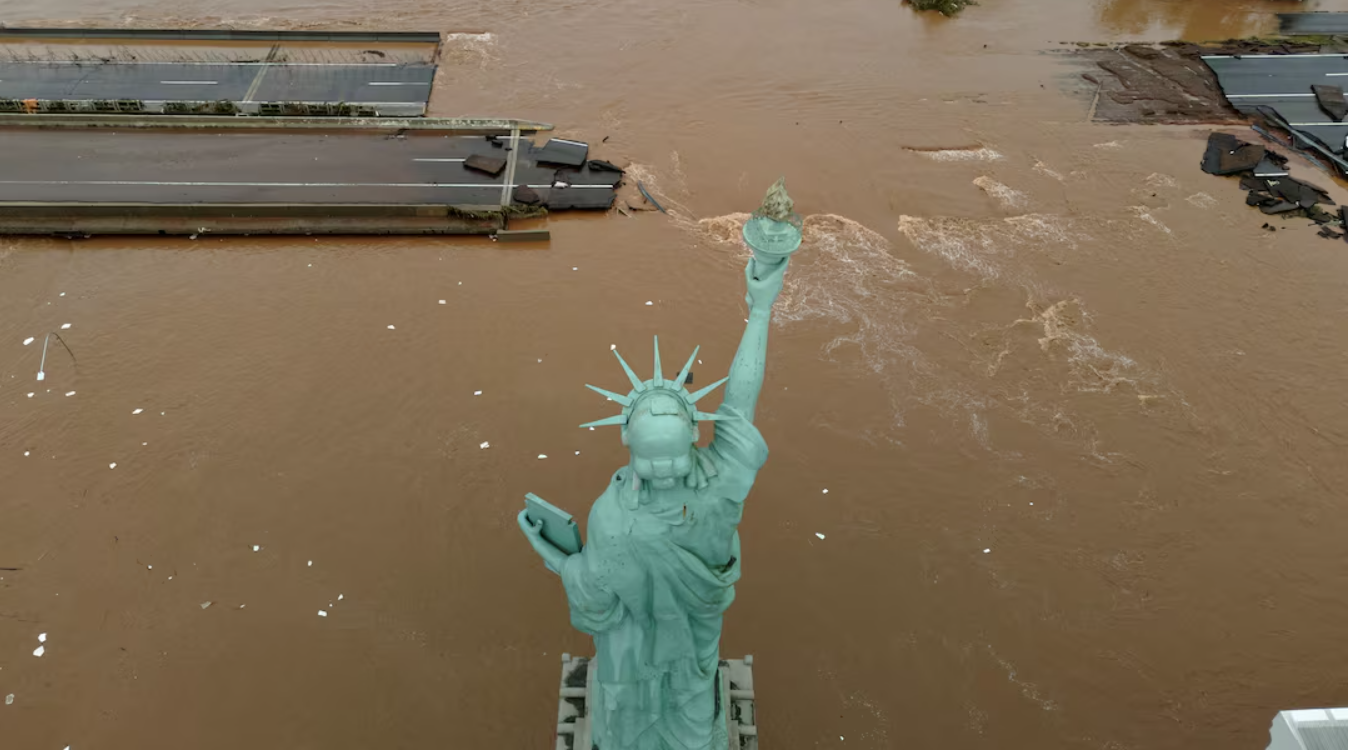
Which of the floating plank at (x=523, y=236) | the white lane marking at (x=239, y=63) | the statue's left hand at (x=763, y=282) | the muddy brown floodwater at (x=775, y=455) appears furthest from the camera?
the white lane marking at (x=239, y=63)

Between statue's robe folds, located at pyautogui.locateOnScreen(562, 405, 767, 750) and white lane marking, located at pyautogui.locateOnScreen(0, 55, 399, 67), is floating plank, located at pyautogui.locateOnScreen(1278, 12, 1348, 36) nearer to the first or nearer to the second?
white lane marking, located at pyautogui.locateOnScreen(0, 55, 399, 67)

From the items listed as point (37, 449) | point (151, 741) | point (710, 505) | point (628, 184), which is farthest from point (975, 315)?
point (37, 449)

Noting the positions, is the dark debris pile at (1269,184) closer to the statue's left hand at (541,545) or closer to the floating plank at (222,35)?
the statue's left hand at (541,545)

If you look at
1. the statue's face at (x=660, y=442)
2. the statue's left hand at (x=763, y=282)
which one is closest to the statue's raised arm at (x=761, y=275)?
the statue's left hand at (x=763, y=282)

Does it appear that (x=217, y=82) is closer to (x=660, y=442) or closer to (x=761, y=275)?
(x=761, y=275)

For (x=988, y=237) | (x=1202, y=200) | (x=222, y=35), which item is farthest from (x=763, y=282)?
(x=222, y=35)

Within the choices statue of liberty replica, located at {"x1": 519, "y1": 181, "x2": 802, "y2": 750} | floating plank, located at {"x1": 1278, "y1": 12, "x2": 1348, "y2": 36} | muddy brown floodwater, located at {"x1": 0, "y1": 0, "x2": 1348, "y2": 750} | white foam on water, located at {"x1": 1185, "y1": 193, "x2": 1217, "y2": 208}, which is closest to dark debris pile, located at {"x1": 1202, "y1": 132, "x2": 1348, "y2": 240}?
muddy brown floodwater, located at {"x1": 0, "y1": 0, "x2": 1348, "y2": 750}

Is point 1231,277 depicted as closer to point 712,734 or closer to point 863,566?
point 863,566

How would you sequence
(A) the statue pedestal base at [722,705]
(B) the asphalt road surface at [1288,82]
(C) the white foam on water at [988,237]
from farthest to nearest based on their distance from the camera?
1. (B) the asphalt road surface at [1288,82]
2. (C) the white foam on water at [988,237]
3. (A) the statue pedestal base at [722,705]
